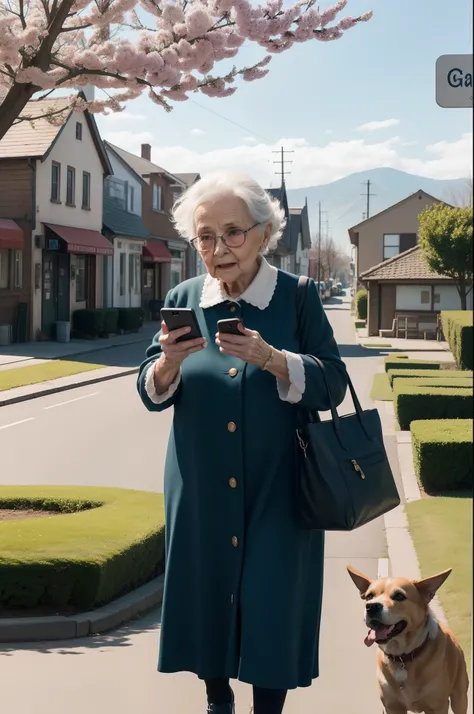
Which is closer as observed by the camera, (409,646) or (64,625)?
(409,646)

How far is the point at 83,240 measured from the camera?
37.1m

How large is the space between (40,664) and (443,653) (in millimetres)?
2325

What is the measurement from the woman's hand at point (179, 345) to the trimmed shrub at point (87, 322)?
111ft

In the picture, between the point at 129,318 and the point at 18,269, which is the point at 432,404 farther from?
the point at 129,318

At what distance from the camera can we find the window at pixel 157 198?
5390cm

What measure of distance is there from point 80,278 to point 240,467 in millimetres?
36920

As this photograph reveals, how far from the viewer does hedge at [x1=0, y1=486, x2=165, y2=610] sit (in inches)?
235

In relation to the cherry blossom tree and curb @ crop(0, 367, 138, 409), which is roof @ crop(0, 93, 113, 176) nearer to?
curb @ crop(0, 367, 138, 409)

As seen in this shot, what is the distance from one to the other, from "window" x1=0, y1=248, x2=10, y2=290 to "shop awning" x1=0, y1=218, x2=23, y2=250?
474mm

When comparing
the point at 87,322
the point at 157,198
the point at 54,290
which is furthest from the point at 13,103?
the point at 157,198

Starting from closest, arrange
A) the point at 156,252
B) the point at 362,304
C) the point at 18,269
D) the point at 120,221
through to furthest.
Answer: the point at 18,269, the point at 120,221, the point at 156,252, the point at 362,304

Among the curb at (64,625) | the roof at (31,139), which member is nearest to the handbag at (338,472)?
the curb at (64,625)

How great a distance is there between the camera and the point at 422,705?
12.8 feet

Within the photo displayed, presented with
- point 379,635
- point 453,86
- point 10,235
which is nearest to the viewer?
point 453,86
